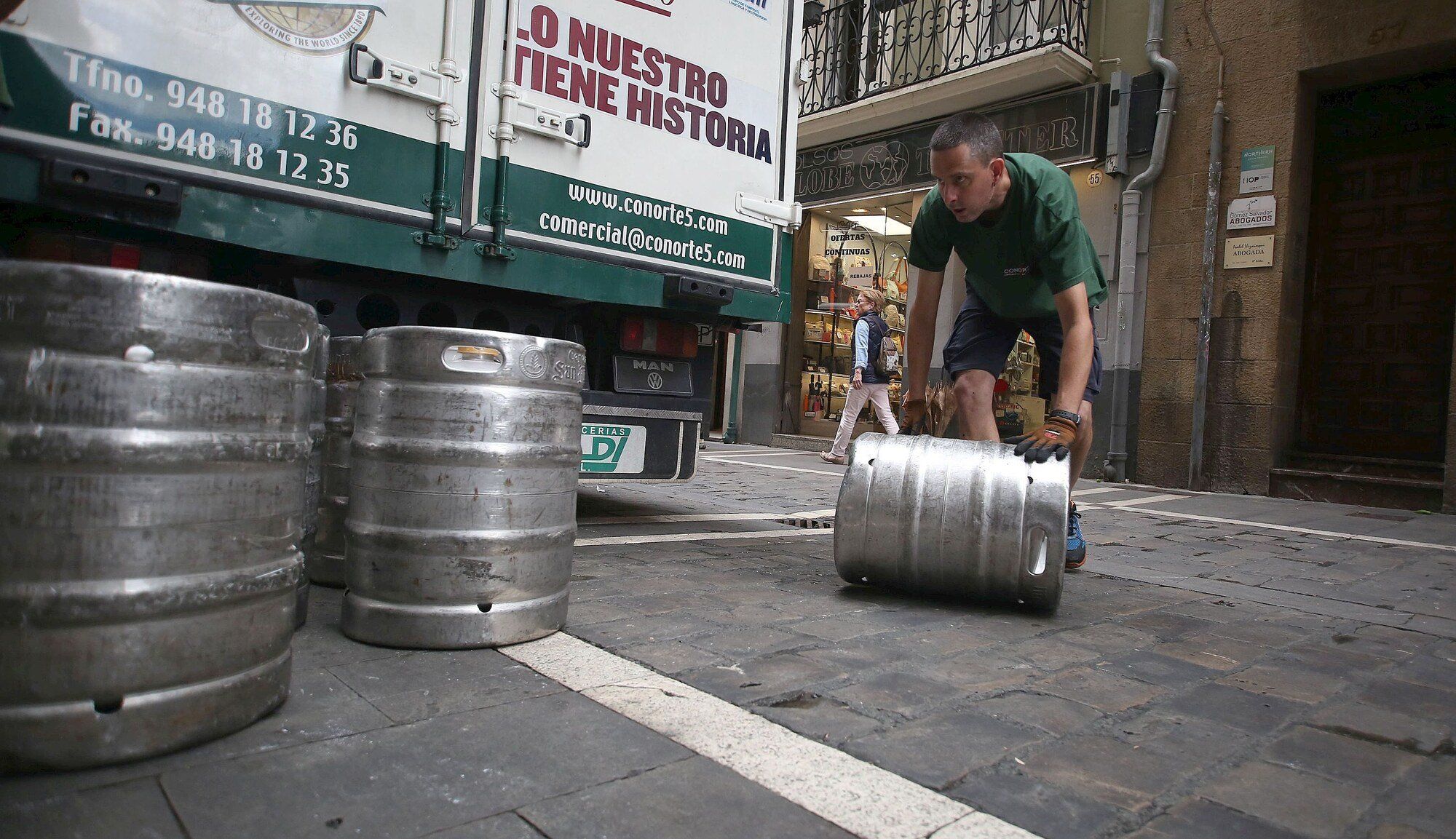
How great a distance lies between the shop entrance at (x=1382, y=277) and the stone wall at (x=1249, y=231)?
25 centimetres

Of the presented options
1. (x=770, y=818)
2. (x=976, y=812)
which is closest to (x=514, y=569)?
(x=770, y=818)

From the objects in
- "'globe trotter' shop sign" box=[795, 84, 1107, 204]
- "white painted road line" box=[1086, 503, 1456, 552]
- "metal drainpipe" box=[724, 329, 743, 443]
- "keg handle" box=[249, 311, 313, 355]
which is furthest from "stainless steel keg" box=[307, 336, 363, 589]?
"metal drainpipe" box=[724, 329, 743, 443]

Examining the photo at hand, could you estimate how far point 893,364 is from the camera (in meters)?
10.4

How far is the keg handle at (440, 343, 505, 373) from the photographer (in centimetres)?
236

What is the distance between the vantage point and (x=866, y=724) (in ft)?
6.48

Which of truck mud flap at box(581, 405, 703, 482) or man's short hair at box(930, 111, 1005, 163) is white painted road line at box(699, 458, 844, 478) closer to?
truck mud flap at box(581, 405, 703, 482)

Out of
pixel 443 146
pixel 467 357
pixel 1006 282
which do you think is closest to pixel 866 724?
pixel 467 357

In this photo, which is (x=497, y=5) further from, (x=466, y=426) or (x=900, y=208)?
(x=900, y=208)

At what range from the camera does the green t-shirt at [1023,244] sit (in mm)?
3465

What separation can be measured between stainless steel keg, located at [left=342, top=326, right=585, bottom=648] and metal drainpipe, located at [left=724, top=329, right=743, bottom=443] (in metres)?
11.2

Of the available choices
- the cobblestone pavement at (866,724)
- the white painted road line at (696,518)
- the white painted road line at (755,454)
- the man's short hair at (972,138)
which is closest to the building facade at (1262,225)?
the white painted road line at (755,454)

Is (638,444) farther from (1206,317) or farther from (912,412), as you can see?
(1206,317)

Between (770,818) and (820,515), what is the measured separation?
14.3ft

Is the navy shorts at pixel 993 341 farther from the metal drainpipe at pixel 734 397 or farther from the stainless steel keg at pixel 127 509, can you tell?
the metal drainpipe at pixel 734 397
